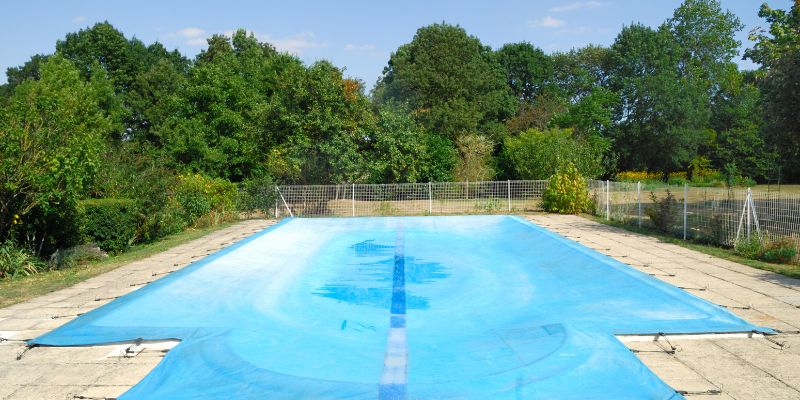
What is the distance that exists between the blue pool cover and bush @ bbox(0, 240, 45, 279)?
274cm

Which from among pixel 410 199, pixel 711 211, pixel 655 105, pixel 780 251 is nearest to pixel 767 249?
pixel 780 251

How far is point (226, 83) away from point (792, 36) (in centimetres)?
2040

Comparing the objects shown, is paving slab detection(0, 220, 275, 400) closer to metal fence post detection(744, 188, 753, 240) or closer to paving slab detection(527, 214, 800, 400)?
paving slab detection(527, 214, 800, 400)

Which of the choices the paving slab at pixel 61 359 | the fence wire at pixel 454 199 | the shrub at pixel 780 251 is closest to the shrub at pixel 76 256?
the paving slab at pixel 61 359

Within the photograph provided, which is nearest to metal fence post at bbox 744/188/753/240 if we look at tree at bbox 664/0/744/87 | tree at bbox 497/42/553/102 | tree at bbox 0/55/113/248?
tree at bbox 0/55/113/248

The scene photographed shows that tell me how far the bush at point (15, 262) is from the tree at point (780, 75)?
14.9m

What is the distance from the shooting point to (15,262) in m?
8.90

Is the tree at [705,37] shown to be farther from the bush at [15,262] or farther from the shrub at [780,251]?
the bush at [15,262]

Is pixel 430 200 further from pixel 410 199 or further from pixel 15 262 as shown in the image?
pixel 15 262

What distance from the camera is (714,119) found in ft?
128

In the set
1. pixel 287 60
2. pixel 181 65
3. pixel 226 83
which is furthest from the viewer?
pixel 181 65

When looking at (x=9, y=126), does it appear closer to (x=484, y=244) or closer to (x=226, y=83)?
(x=484, y=244)

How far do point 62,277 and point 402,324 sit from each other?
220 inches

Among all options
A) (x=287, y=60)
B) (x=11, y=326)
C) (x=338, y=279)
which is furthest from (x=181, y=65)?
(x=11, y=326)
